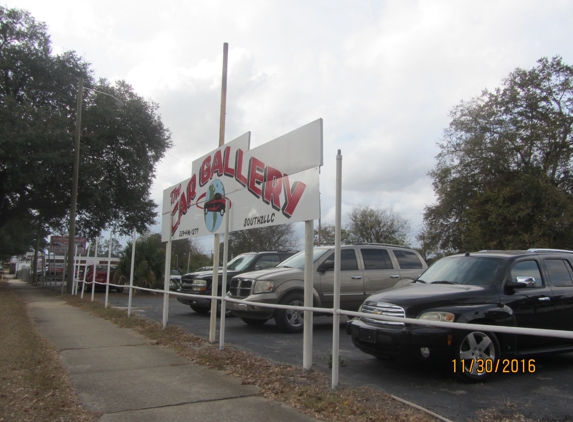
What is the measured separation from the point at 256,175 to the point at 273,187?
68 cm

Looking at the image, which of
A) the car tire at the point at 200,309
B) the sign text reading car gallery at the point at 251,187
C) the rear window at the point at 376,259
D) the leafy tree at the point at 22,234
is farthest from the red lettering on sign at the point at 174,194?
the leafy tree at the point at 22,234

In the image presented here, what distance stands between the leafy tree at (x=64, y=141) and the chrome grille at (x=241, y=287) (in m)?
17.2

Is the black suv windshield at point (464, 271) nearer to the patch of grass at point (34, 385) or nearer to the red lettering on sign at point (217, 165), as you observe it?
the red lettering on sign at point (217, 165)

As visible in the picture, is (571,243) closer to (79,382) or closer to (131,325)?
(131,325)

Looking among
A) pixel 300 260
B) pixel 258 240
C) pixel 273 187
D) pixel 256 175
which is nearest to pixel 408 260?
pixel 300 260

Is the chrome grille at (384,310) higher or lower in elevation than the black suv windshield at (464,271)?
lower

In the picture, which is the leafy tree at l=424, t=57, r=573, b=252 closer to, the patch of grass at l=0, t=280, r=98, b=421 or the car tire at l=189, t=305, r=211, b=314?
the car tire at l=189, t=305, r=211, b=314

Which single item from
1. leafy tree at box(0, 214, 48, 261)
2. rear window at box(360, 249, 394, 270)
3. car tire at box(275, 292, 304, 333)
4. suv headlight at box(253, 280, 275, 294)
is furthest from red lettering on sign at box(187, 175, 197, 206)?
leafy tree at box(0, 214, 48, 261)

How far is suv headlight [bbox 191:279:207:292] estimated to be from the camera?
42.4ft

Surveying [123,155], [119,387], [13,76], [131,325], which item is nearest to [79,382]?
[119,387]

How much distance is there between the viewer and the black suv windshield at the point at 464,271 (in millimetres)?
6457

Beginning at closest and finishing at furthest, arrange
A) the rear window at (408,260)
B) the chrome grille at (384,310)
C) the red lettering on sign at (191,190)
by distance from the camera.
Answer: the chrome grille at (384,310) < the red lettering on sign at (191,190) < the rear window at (408,260)

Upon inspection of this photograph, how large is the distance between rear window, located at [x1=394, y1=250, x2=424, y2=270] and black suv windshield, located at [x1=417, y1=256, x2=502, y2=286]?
134 inches
